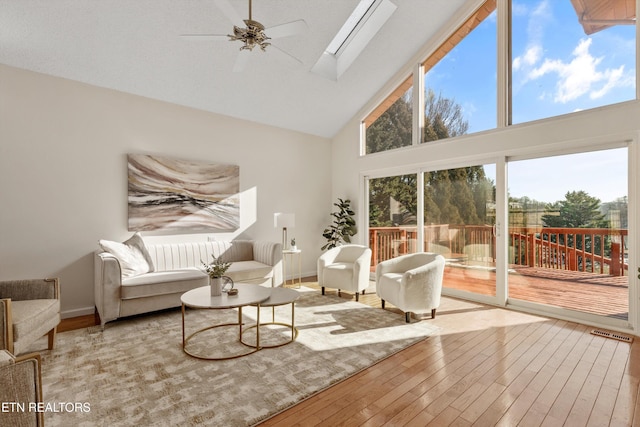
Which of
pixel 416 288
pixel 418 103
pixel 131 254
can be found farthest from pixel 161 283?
pixel 418 103

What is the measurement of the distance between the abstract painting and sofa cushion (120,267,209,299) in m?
0.87

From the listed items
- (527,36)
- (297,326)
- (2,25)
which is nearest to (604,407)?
(297,326)

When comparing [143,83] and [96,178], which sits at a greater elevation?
[143,83]

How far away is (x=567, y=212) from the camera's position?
378 cm

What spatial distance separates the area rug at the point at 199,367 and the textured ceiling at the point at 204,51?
9.86 ft

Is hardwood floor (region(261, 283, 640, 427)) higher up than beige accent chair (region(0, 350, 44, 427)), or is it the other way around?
beige accent chair (region(0, 350, 44, 427))

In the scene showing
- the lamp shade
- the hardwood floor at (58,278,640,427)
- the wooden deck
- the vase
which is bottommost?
the hardwood floor at (58,278,640,427)

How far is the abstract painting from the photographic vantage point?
4.28 meters

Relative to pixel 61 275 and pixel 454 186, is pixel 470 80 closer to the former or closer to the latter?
pixel 454 186

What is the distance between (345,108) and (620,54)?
12.2 feet

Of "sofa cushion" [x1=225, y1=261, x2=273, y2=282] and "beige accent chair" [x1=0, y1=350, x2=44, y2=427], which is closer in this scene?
"beige accent chair" [x1=0, y1=350, x2=44, y2=427]

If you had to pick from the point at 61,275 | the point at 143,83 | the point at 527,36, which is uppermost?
the point at 527,36

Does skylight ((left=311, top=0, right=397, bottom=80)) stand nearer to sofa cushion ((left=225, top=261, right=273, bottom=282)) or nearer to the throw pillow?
sofa cushion ((left=225, top=261, right=273, bottom=282))

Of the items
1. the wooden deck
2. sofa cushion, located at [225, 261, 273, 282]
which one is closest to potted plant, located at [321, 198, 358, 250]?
sofa cushion, located at [225, 261, 273, 282]
